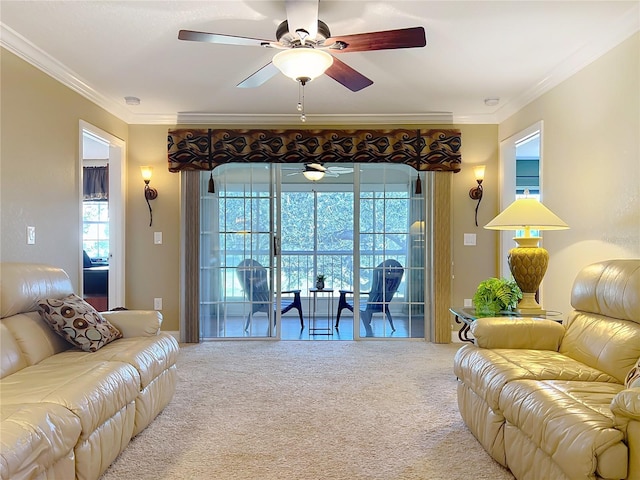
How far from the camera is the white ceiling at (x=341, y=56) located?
2.63 m

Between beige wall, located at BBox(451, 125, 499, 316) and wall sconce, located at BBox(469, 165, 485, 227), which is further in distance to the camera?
beige wall, located at BBox(451, 125, 499, 316)

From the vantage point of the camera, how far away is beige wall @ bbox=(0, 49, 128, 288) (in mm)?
2977

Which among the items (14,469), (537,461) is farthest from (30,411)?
(537,461)

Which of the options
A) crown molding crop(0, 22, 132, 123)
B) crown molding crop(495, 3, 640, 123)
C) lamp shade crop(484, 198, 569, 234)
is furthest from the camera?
lamp shade crop(484, 198, 569, 234)

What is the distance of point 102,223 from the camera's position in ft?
24.1

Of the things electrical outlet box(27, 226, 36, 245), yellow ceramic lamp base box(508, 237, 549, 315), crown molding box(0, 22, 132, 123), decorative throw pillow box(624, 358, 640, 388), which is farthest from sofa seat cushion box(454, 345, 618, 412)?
crown molding box(0, 22, 132, 123)

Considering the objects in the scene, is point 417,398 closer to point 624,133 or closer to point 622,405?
point 622,405

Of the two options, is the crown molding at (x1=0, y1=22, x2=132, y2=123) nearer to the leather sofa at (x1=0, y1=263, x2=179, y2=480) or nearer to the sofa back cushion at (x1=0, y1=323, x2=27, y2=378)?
the leather sofa at (x1=0, y1=263, x2=179, y2=480)

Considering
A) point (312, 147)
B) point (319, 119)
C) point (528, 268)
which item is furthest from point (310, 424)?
point (319, 119)

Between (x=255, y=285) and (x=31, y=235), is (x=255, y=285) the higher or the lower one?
the lower one

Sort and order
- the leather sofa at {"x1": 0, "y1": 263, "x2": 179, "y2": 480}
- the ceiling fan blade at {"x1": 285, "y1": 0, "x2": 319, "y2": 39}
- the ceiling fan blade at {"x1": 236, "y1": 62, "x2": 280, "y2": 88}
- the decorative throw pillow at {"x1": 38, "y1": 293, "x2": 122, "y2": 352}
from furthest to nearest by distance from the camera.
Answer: the ceiling fan blade at {"x1": 236, "y1": 62, "x2": 280, "y2": 88}, the decorative throw pillow at {"x1": 38, "y1": 293, "x2": 122, "y2": 352}, the ceiling fan blade at {"x1": 285, "y1": 0, "x2": 319, "y2": 39}, the leather sofa at {"x1": 0, "y1": 263, "x2": 179, "y2": 480}

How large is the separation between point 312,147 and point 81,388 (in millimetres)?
3490

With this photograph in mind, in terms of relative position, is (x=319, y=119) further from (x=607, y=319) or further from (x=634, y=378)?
(x=634, y=378)

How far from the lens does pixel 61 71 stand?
3504 mm
